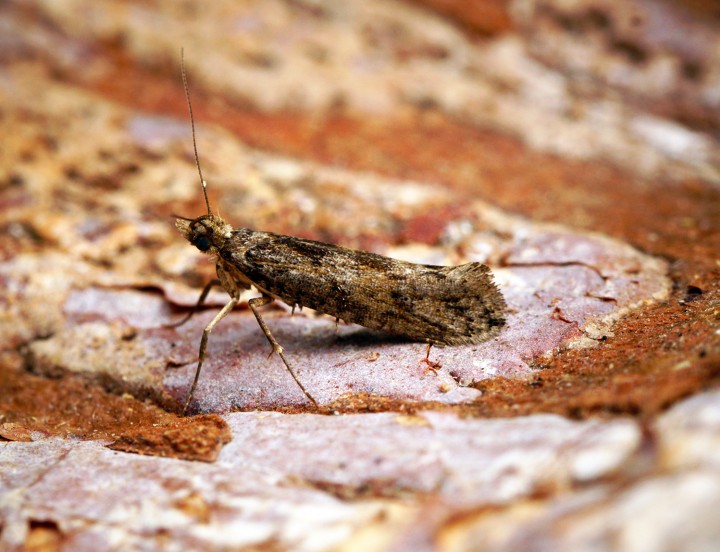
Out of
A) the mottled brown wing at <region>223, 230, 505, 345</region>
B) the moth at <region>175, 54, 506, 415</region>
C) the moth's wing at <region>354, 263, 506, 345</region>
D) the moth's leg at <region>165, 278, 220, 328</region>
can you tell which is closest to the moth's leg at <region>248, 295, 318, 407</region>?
the moth at <region>175, 54, 506, 415</region>

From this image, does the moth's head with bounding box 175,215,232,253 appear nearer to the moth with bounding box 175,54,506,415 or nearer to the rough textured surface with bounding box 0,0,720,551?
the moth with bounding box 175,54,506,415

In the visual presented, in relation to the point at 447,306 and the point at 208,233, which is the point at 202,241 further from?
the point at 447,306

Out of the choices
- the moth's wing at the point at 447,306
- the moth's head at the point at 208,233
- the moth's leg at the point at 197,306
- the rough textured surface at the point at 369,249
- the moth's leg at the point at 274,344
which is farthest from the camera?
the moth's leg at the point at 197,306

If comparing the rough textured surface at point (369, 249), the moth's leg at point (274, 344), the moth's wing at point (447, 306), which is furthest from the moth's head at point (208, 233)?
the moth's wing at point (447, 306)

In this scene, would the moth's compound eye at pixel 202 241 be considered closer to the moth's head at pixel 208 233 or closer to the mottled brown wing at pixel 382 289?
the moth's head at pixel 208 233

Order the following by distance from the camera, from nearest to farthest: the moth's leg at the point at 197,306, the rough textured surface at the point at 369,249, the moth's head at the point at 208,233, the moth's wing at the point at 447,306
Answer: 1. the rough textured surface at the point at 369,249
2. the moth's wing at the point at 447,306
3. the moth's head at the point at 208,233
4. the moth's leg at the point at 197,306

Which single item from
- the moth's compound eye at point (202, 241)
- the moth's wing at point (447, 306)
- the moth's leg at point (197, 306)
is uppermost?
the moth's wing at point (447, 306)

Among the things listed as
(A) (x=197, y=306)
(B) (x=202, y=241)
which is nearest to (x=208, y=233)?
(B) (x=202, y=241)

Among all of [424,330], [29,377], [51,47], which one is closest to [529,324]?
[424,330]
